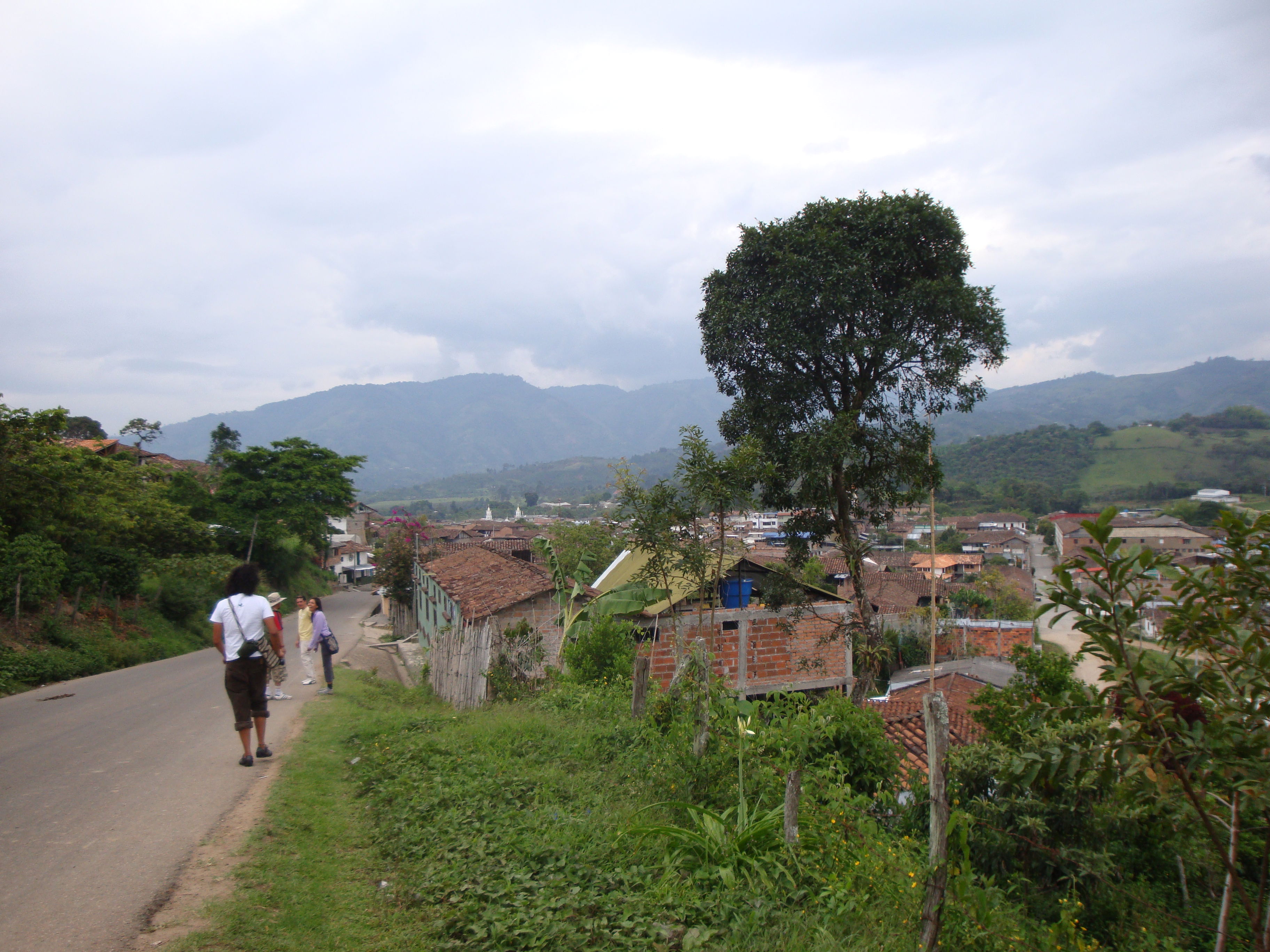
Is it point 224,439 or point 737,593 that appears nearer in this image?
point 737,593

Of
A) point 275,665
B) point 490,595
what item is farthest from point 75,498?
point 275,665

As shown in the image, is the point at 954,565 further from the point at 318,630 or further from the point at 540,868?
the point at 540,868

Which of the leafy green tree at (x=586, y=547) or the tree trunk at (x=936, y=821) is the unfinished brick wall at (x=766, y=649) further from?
the tree trunk at (x=936, y=821)

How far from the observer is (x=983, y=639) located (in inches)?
1275

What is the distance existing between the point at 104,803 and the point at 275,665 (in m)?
1.57

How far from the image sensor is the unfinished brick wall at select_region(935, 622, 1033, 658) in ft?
97.7

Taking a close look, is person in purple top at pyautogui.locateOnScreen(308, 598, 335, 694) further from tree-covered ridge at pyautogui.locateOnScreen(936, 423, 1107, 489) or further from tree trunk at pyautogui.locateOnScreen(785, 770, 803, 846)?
tree-covered ridge at pyautogui.locateOnScreen(936, 423, 1107, 489)

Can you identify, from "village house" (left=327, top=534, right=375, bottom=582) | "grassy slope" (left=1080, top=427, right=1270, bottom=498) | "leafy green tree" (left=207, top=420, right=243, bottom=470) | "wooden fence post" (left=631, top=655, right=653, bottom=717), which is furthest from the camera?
"grassy slope" (left=1080, top=427, right=1270, bottom=498)

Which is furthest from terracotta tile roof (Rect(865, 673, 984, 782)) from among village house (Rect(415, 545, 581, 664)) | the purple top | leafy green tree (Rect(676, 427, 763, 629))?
the purple top

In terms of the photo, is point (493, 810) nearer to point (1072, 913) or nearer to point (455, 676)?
Result: point (1072, 913)

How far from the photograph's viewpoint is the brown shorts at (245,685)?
6.17 m

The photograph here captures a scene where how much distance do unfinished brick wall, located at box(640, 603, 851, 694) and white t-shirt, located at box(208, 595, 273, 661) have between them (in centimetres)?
783

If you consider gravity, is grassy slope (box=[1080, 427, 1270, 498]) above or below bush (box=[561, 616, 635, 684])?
below

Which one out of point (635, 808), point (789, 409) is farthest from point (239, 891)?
point (789, 409)
